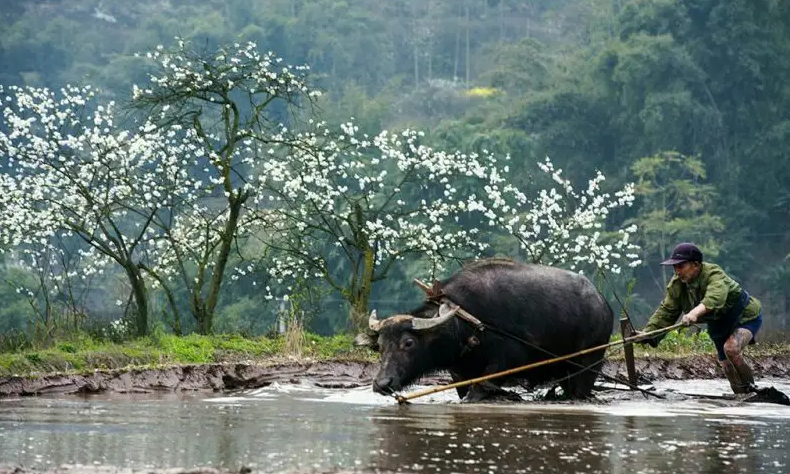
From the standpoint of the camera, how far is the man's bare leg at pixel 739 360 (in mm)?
15250

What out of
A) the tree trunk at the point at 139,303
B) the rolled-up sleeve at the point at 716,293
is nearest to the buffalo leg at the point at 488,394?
the rolled-up sleeve at the point at 716,293

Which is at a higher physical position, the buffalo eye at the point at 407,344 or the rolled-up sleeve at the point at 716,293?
the rolled-up sleeve at the point at 716,293

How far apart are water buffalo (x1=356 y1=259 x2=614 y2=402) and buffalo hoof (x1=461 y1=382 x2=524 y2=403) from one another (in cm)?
1

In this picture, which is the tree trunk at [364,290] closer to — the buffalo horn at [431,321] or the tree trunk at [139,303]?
the tree trunk at [139,303]

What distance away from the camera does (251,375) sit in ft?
56.9

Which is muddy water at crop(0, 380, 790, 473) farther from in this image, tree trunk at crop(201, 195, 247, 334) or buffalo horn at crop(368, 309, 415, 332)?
tree trunk at crop(201, 195, 247, 334)

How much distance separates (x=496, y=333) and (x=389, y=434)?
176 inches

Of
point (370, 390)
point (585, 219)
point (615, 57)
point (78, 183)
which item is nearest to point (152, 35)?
point (615, 57)

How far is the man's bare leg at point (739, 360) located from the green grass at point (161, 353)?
6.71m

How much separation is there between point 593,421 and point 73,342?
30.7ft

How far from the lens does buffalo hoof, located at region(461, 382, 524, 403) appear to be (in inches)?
594

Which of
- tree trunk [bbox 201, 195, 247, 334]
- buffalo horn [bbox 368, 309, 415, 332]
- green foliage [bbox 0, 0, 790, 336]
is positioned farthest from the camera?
green foliage [bbox 0, 0, 790, 336]

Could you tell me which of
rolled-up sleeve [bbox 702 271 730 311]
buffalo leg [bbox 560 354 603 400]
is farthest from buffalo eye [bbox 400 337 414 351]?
rolled-up sleeve [bbox 702 271 730 311]

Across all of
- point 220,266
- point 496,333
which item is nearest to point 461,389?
point 496,333
